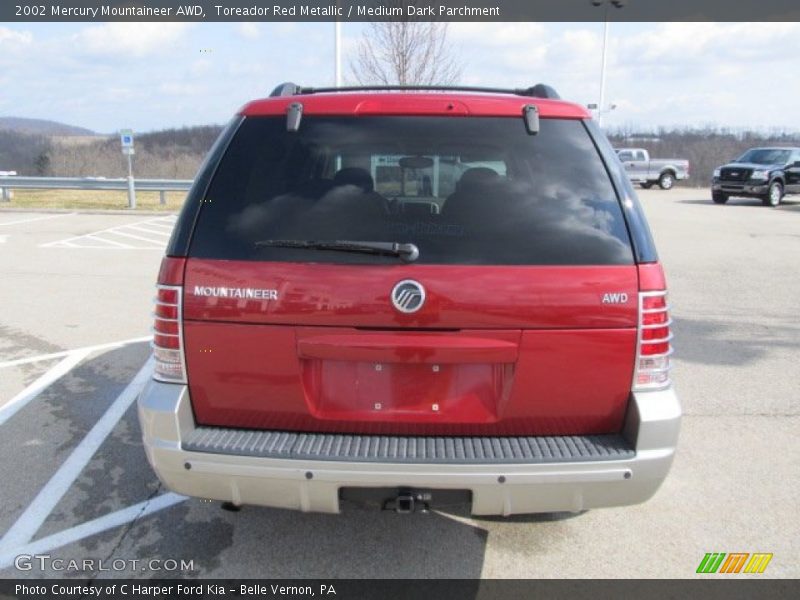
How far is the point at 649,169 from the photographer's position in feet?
113

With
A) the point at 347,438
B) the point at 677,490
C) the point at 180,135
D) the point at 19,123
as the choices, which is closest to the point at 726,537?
the point at 677,490

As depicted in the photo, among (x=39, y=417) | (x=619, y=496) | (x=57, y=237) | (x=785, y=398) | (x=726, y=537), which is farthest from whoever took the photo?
(x=57, y=237)

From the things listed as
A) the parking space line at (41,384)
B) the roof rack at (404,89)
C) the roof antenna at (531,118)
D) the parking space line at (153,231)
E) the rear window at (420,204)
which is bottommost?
the parking space line at (41,384)

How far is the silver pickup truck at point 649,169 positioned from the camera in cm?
3397

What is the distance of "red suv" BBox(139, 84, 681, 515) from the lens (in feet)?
7.43

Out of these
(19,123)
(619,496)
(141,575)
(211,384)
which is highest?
(19,123)

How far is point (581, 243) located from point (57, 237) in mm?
12987

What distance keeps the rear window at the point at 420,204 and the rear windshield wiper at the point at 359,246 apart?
0.06 ft

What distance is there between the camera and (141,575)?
2736mm

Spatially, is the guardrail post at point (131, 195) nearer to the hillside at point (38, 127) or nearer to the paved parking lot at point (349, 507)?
the paved parking lot at point (349, 507)

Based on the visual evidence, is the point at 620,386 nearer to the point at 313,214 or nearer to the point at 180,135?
the point at 313,214

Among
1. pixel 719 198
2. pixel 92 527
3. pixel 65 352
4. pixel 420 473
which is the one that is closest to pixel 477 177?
pixel 420 473

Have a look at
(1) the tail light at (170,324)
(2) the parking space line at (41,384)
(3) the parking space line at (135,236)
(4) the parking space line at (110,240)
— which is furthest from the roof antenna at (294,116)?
(3) the parking space line at (135,236)

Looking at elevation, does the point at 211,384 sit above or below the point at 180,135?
below
